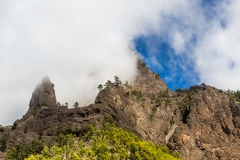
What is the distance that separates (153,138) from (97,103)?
3275 centimetres

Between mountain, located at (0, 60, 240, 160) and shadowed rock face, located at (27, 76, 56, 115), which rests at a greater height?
shadowed rock face, located at (27, 76, 56, 115)

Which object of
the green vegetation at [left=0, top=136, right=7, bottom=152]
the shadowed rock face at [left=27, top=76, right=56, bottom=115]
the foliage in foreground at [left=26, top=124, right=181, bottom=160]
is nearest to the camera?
the foliage in foreground at [left=26, top=124, right=181, bottom=160]

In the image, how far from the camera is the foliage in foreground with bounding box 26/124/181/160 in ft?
297

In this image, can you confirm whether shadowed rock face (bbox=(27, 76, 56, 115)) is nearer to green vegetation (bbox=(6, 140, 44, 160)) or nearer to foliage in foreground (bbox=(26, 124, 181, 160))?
green vegetation (bbox=(6, 140, 44, 160))

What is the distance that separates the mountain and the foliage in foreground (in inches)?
335

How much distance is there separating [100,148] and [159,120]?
6863cm

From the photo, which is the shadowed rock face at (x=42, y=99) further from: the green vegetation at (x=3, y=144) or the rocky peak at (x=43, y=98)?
the green vegetation at (x=3, y=144)

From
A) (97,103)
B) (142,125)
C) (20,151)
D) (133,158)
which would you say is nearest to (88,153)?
(133,158)

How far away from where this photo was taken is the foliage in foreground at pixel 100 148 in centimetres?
9062

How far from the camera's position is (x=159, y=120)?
511 ft

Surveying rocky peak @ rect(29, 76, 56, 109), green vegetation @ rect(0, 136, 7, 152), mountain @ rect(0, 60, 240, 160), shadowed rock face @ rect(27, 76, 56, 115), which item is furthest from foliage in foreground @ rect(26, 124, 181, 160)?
rocky peak @ rect(29, 76, 56, 109)

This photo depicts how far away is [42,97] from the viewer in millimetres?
192375

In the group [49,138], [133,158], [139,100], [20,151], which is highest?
[139,100]

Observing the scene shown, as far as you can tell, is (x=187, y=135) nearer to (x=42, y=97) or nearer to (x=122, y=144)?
(x=122, y=144)
